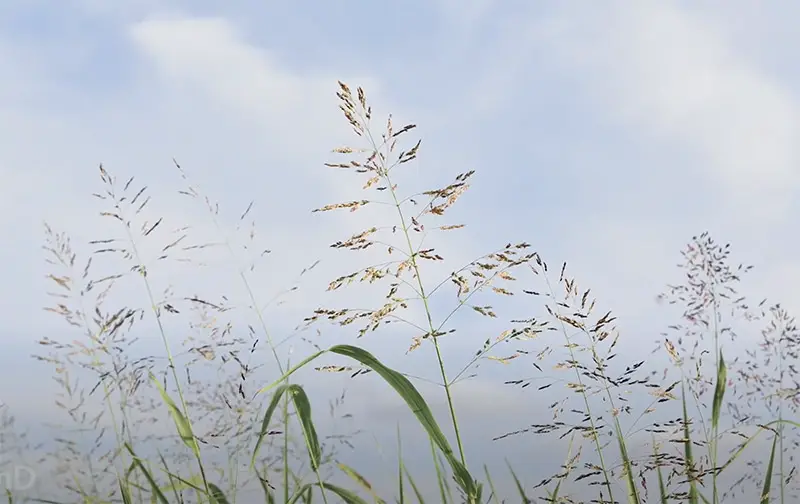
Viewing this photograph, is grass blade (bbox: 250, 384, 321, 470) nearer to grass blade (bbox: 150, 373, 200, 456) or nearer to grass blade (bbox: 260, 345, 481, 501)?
grass blade (bbox: 260, 345, 481, 501)

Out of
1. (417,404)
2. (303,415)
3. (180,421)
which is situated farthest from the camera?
(180,421)

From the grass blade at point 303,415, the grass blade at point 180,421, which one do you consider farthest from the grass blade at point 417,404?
the grass blade at point 180,421

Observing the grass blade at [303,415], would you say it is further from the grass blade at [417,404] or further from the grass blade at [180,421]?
the grass blade at [180,421]

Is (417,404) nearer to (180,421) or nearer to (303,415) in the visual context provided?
(303,415)

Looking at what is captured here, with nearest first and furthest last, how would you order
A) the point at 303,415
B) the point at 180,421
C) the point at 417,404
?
the point at 417,404
the point at 303,415
the point at 180,421

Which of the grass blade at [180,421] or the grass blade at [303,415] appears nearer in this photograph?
the grass blade at [303,415]

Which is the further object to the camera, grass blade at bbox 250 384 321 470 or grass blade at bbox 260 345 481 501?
grass blade at bbox 250 384 321 470

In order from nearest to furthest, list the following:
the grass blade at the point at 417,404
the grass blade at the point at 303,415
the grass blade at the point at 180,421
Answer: the grass blade at the point at 417,404, the grass blade at the point at 303,415, the grass blade at the point at 180,421

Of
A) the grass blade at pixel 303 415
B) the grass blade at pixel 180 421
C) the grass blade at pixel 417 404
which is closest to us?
the grass blade at pixel 417 404

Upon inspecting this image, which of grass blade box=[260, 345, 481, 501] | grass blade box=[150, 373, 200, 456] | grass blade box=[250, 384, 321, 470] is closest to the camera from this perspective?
grass blade box=[260, 345, 481, 501]

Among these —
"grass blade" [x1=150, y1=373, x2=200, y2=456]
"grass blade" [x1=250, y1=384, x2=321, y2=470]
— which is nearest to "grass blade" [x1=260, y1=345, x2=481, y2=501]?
"grass blade" [x1=250, y1=384, x2=321, y2=470]

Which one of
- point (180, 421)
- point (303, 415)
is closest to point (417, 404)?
point (303, 415)

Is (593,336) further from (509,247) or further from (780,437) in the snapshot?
(780,437)

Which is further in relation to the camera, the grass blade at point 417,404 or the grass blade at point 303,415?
the grass blade at point 303,415
